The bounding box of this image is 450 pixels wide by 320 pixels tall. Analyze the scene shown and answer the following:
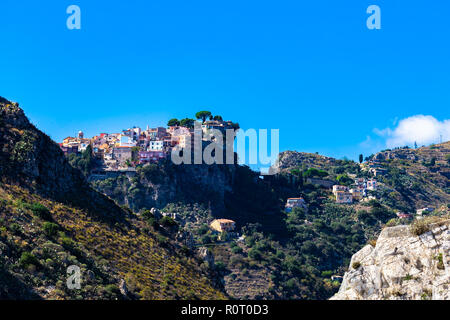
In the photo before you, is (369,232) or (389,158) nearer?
(369,232)

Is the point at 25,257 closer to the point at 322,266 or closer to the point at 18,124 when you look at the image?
the point at 18,124

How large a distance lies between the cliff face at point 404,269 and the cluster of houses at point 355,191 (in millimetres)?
116788

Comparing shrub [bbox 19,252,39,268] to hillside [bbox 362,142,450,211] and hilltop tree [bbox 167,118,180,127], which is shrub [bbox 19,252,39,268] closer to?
hilltop tree [bbox 167,118,180,127]

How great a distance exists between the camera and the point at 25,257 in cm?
2983

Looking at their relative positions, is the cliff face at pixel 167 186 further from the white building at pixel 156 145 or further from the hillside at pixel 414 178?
the hillside at pixel 414 178

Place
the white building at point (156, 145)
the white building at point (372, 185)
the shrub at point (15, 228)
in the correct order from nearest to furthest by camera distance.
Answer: the shrub at point (15, 228) → the white building at point (156, 145) → the white building at point (372, 185)

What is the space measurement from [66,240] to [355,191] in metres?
117

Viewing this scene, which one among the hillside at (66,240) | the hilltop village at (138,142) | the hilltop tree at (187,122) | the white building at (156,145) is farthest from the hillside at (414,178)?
the hillside at (66,240)

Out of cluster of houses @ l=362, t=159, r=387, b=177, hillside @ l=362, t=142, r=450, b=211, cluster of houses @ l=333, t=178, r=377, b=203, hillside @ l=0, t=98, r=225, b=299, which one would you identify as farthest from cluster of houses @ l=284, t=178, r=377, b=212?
hillside @ l=0, t=98, r=225, b=299

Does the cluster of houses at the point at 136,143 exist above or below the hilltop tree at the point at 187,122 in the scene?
below

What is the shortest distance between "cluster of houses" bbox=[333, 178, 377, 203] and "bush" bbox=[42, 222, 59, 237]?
109 m

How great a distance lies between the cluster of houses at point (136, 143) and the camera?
386ft

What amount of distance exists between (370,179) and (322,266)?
215 feet
